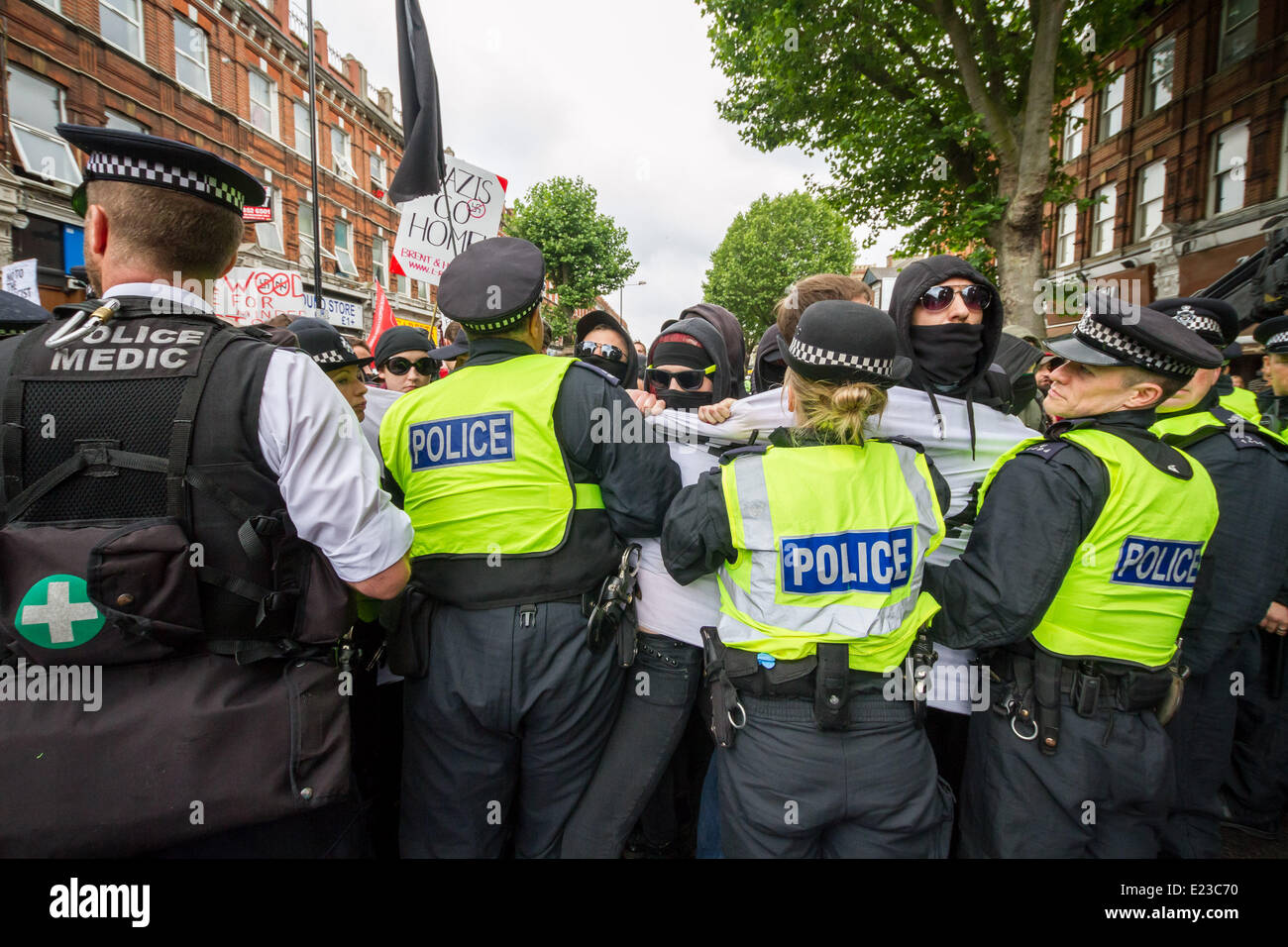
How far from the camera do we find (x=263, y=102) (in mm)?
19359

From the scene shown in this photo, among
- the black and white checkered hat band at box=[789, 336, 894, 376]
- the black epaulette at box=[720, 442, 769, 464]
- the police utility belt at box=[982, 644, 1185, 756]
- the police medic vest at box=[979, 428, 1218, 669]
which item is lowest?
the police utility belt at box=[982, 644, 1185, 756]

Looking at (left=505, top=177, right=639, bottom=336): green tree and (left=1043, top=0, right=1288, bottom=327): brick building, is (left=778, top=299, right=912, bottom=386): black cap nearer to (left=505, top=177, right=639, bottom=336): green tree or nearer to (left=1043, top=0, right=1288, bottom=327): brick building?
(left=1043, top=0, right=1288, bottom=327): brick building

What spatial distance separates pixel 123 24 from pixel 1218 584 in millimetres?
21294

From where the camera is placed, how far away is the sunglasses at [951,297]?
2.24 m

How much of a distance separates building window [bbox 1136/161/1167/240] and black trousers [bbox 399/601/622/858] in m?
20.1

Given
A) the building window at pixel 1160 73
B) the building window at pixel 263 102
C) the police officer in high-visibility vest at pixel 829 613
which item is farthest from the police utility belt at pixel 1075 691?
the building window at pixel 263 102

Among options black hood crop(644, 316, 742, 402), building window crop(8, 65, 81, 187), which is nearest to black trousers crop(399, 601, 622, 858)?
black hood crop(644, 316, 742, 402)

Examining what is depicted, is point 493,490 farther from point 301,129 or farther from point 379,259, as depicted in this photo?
point 379,259

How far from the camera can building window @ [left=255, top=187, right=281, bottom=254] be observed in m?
18.2

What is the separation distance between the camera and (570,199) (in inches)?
909

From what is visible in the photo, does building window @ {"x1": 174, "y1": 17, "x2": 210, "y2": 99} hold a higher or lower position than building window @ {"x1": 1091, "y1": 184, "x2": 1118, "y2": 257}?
higher
